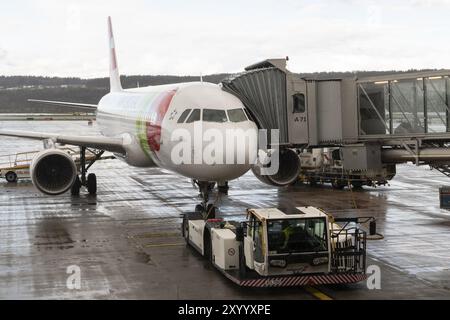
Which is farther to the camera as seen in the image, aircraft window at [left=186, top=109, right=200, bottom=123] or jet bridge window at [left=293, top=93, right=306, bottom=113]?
jet bridge window at [left=293, top=93, right=306, bottom=113]

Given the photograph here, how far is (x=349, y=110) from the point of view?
25.5 meters

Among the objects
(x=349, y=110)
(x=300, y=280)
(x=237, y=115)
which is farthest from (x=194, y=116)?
(x=349, y=110)

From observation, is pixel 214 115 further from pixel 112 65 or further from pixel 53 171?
pixel 112 65

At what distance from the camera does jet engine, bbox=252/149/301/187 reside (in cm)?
2417

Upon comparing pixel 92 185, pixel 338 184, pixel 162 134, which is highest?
pixel 162 134

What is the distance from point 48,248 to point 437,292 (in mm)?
10055

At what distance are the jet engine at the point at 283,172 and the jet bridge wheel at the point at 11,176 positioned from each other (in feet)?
54.6

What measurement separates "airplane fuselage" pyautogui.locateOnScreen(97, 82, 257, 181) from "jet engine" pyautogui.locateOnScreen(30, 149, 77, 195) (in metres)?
2.30

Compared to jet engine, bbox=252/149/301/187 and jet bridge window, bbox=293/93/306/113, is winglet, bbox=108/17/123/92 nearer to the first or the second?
jet bridge window, bbox=293/93/306/113

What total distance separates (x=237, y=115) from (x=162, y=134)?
2.82 m

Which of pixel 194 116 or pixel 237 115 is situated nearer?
pixel 237 115

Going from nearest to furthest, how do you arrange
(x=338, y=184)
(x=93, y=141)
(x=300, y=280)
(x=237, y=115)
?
(x=300, y=280) → (x=237, y=115) → (x=93, y=141) → (x=338, y=184)

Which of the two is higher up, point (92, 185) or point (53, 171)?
point (53, 171)

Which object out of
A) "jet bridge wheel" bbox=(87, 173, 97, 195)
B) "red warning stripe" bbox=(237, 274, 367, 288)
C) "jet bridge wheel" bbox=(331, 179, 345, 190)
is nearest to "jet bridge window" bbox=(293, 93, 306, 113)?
"jet bridge wheel" bbox=(331, 179, 345, 190)
